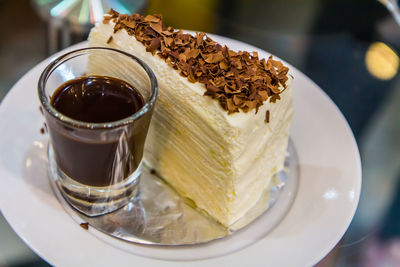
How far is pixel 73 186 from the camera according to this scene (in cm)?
98

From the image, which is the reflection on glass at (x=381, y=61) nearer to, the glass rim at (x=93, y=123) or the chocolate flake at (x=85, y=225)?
the glass rim at (x=93, y=123)

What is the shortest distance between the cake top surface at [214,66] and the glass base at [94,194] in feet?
0.89

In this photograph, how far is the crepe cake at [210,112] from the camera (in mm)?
875

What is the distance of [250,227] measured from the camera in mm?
1004

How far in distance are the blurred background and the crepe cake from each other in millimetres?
327

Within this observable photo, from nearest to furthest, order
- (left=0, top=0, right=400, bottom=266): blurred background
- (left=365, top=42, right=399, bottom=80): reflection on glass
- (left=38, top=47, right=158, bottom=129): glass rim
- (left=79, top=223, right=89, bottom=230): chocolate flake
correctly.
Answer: (left=38, top=47, right=158, bottom=129): glass rim → (left=79, top=223, right=89, bottom=230): chocolate flake → (left=0, top=0, right=400, bottom=266): blurred background → (left=365, top=42, right=399, bottom=80): reflection on glass

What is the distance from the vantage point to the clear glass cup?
33.3 inches

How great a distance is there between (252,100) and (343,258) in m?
0.47

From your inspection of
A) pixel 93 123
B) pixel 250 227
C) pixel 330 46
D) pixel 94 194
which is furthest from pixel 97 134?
pixel 330 46

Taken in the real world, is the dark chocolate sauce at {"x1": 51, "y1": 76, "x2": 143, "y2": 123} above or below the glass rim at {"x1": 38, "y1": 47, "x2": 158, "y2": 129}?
below

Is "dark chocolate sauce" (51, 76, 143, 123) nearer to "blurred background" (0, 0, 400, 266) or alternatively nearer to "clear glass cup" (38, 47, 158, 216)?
"clear glass cup" (38, 47, 158, 216)

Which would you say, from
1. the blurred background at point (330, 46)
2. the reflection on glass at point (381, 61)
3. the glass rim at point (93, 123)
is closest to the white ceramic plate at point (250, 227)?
the blurred background at point (330, 46)

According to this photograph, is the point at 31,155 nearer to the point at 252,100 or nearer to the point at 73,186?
the point at 73,186

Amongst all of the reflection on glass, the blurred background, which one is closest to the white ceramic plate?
the blurred background
